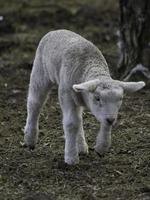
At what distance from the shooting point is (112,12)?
17.5 metres

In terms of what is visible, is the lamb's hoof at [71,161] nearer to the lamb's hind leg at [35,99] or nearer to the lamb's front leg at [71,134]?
the lamb's front leg at [71,134]

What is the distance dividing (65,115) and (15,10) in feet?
35.6

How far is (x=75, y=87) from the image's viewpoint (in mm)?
6582

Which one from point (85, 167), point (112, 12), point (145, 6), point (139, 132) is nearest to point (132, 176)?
point (85, 167)

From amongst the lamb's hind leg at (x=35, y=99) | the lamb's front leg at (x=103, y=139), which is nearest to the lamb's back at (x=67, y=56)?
the lamb's hind leg at (x=35, y=99)

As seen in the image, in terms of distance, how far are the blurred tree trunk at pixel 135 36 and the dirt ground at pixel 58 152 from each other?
512mm

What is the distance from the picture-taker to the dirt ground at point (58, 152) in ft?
22.1

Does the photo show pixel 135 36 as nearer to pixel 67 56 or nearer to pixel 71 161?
pixel 67 56

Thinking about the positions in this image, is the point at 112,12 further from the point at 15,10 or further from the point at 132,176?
the point at 132,176

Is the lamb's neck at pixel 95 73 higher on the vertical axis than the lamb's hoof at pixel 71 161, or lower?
higher

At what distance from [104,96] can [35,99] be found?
1557 mm

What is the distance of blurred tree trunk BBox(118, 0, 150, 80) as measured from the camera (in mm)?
10758

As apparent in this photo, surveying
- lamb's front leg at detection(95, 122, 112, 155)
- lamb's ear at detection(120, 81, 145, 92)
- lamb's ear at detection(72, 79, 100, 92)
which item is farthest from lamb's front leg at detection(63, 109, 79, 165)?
lamb's ear at detection(120, 81, 145, 92)

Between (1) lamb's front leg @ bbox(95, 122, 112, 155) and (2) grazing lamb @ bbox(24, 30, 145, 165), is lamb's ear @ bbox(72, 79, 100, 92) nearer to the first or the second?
(2) grazing lamb @ bbox(24, 30, 145, 165)
